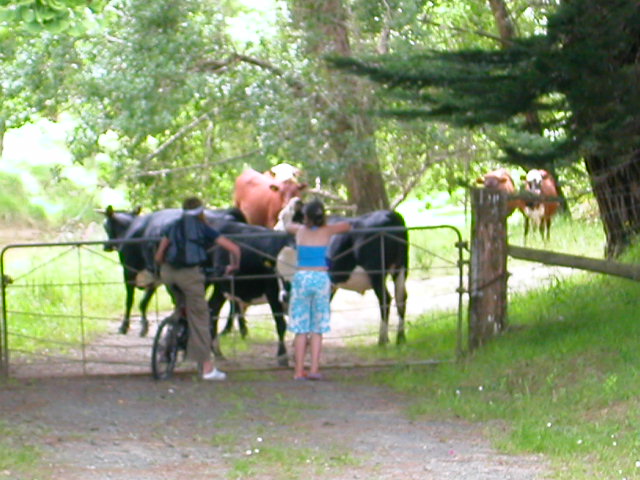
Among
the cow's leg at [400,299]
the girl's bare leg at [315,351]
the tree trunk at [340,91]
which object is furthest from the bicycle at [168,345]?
the tree trunk at [340,91]

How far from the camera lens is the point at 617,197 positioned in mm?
14289

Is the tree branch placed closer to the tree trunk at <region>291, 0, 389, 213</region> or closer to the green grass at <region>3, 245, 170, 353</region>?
the green grass at <region>3, 245, 170, 353</region>

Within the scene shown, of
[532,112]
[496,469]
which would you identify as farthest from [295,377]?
[496,469]

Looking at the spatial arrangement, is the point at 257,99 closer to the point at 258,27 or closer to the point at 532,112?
the point at 258,27

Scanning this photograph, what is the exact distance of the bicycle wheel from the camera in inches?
480

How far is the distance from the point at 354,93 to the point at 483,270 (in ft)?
23.0

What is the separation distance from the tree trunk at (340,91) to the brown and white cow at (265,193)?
0.93 meters

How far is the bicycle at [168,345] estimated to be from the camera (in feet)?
39.9

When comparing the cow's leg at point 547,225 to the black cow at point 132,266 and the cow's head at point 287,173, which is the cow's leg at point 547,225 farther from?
the black cow at point 132,266

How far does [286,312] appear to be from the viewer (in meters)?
13.8

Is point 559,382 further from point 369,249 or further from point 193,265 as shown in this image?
point 369,249

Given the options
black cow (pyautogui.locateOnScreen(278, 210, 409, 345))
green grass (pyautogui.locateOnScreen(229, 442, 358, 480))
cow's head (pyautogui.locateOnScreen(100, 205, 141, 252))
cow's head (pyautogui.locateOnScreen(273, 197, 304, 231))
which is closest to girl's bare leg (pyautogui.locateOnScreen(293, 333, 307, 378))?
cow's head (pyautogui.locateOnScreen(273, 197, 304, 231))

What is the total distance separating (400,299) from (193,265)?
319cm

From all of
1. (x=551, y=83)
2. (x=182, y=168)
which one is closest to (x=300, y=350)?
(x=551, y=83)
